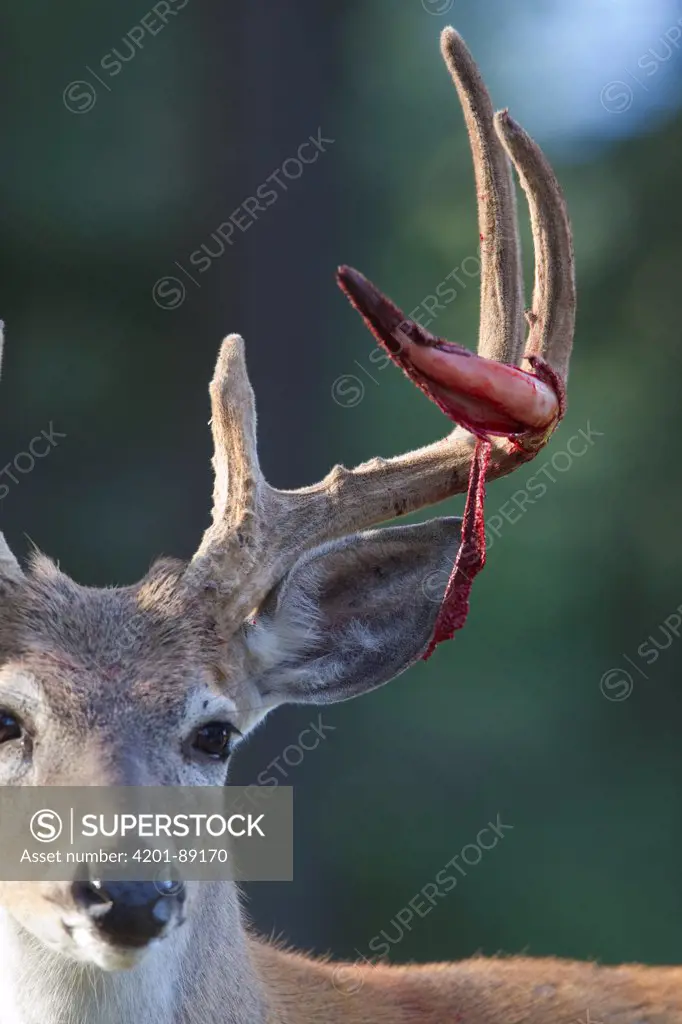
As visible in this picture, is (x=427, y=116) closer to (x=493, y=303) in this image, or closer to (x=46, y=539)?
(x=46, y=539)

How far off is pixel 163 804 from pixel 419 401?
6.00 meters

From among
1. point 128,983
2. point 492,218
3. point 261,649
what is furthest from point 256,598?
point 492,218

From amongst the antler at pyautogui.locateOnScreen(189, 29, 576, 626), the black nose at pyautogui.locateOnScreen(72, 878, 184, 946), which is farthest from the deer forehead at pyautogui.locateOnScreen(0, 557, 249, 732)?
the black nose at pyautogui.locateOnScreen(72, 878, 184, 946)

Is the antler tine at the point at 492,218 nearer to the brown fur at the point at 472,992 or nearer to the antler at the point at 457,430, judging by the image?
the antler at the point at 457,430

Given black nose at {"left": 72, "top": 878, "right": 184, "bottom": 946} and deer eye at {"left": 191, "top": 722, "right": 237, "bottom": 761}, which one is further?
deer eye at {"left": 191, "top": 722, "right": 237, "bottom": 761}

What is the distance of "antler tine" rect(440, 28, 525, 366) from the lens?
3.41 m

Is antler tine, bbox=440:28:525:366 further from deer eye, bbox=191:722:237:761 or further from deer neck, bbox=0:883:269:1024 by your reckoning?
deer neck, bbox=0:883:269:1024

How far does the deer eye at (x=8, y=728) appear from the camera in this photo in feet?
9.20

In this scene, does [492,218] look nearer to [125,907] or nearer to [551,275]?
[551,275]

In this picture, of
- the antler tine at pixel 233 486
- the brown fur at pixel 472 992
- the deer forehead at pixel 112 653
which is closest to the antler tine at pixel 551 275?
the antler tine at pixel 233 486

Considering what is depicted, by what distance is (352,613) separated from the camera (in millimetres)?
3420

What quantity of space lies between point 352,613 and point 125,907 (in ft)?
3.69

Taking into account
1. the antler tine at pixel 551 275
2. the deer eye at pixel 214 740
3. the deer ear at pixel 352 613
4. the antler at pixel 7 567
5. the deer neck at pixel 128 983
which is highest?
the antler tine at pixel 551 275

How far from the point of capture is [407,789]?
8492 millimetres
